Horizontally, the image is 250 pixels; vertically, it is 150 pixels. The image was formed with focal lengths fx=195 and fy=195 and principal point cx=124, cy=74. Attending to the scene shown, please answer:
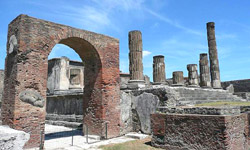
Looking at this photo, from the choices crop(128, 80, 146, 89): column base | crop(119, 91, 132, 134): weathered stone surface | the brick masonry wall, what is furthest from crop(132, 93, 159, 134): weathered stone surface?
the brick masonry wall

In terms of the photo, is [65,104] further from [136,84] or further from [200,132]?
[200,132]

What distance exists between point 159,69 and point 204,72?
16.3 feet

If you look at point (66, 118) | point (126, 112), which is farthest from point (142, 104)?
point (66, 118)

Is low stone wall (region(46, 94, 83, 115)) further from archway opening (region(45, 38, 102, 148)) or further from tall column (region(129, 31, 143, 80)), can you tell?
tall column (region(129, 31, 143, 80))

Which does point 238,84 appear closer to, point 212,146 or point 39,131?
point 212,146

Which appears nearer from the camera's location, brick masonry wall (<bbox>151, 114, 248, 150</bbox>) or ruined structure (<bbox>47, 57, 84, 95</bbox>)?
brick masonry wall (<bbox>151, 114, 248, 150</bbox>)

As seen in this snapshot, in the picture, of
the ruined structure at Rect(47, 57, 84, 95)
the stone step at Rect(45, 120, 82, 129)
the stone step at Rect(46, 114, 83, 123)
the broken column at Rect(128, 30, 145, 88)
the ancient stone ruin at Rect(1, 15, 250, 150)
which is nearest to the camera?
the ancient stone ruin at Rect(1, 15, 250, 150)

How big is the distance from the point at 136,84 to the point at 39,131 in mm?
4744

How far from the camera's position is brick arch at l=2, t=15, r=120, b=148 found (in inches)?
223

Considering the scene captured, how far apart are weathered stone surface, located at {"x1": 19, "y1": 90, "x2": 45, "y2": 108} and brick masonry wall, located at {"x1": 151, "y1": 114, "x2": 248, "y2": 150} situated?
3.45 m

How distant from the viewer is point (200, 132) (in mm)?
4609

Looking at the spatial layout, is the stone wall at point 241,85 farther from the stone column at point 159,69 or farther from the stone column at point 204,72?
the stone column at point 159,69

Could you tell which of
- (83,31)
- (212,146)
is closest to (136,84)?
(83,31)

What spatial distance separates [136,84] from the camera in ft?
30.2
